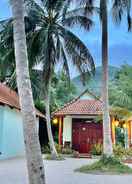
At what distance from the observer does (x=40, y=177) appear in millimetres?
6867

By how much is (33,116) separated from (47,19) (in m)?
15.2

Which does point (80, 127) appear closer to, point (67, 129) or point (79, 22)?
point (67, 129)

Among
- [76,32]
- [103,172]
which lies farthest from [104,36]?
[103,172]

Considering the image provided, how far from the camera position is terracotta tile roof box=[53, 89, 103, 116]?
2786cm

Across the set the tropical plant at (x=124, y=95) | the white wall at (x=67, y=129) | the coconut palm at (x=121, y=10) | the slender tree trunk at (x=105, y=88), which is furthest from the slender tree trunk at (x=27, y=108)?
the white wall at (x=67, y=129)

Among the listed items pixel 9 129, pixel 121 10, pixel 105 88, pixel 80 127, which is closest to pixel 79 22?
pixel 121 10

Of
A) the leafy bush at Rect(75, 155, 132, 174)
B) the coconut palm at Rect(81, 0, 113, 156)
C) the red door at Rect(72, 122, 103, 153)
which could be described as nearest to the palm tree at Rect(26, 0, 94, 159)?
the coconut palm at Rect(81, 0, 113, 156)

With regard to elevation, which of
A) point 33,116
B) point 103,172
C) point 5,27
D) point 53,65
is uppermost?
point 5,27

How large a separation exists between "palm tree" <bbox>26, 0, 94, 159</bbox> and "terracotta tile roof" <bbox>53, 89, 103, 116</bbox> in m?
6.31

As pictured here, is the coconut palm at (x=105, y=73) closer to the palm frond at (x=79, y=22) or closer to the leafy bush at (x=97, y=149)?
the palm frond at (x=79, y=22)

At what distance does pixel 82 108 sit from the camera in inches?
1131

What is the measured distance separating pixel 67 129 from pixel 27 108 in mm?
21634

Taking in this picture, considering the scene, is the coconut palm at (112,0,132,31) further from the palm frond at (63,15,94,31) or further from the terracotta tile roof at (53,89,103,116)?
the terracotta tile roof at (53,89,103,116)

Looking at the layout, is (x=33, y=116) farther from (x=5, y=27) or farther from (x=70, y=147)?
(x=70, y=147)
